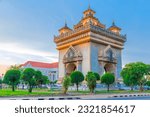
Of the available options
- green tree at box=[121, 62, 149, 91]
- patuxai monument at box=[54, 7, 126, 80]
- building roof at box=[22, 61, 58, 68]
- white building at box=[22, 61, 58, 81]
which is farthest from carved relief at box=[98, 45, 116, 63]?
building roof at box=[22, 61, 58, 68]

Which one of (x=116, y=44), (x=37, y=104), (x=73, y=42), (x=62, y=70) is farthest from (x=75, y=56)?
(x=37, y=104)

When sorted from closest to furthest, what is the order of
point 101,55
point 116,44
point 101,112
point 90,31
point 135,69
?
1. point 101,112
2. point 135,69
3. point 90,31
4. point 101,55
5. point 116,44

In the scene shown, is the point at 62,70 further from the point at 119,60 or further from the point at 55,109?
the point at 55,109

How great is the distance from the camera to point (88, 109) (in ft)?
18.7

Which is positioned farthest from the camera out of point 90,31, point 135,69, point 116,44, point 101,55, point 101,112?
point 116,44

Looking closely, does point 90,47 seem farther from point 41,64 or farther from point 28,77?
point 41,64

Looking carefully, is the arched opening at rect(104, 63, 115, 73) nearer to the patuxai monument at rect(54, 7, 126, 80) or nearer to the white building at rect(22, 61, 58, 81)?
the patuxai monument at rect(54, 7, 126, 80)

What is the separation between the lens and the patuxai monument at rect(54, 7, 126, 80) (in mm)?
40375

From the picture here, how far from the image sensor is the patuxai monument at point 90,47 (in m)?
40.4

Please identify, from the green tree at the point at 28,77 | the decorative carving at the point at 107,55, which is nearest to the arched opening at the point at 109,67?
the decorative carving at the point at 107,55

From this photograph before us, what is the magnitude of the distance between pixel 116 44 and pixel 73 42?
947cm

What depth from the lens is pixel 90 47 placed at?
40250 millimetres

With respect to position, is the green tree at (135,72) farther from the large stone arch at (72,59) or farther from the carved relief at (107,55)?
the large stone arch at (72,59)

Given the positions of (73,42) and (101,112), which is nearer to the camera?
(101,112)
